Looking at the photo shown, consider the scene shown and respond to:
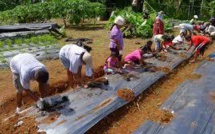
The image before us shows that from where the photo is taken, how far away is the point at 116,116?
461 centimetres

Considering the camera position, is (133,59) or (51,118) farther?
(133,59)

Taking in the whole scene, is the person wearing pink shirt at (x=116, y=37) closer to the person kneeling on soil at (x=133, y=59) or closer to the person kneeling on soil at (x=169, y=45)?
the person kneeling on soil at (x=133, y=59)

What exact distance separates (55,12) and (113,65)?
8400 mm

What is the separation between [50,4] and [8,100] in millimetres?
9267

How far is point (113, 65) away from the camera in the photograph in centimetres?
613

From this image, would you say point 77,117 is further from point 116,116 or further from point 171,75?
point 171,75

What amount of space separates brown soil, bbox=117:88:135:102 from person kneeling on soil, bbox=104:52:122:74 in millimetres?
821

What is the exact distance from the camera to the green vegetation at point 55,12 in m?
13.6

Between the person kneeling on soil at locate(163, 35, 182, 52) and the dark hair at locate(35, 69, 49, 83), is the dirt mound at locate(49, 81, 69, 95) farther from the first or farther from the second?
the person kneeling on soil at locate(163, 35, 182, 52)

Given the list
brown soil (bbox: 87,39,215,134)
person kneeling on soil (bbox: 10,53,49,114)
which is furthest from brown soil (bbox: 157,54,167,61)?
person kneeling on soil (bbox: 10,53,49,114)

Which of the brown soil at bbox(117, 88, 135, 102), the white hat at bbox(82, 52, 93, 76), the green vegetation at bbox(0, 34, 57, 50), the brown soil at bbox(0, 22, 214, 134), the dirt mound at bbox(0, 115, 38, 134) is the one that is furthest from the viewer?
the green vegetation at bbox(0, 34, 57, 50)

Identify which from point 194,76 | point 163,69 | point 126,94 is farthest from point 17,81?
point 194,76

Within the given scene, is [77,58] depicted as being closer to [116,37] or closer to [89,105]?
[89,105]

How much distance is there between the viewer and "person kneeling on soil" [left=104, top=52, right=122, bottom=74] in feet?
19.5
